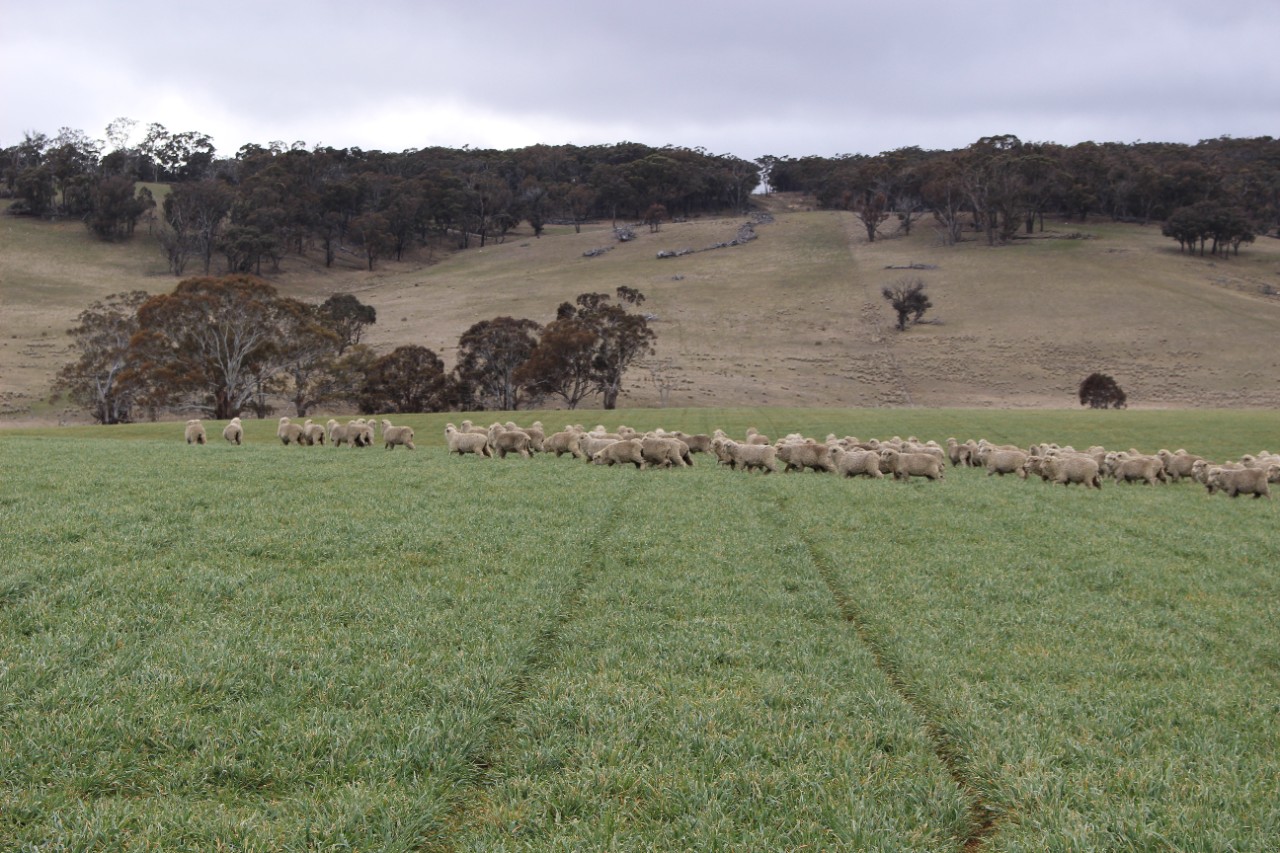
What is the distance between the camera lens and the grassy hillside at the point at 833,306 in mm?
82938

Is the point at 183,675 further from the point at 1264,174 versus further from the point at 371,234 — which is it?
the point at 1264,174

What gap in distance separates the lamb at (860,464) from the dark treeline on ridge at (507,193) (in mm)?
125070

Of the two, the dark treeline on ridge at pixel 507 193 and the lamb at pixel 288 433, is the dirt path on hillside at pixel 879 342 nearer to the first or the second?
the dark treeline on ridge at pixel 507 193


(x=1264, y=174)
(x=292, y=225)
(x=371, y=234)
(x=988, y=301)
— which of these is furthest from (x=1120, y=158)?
(x=292, y=225)

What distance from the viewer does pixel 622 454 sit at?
2173 centimetres

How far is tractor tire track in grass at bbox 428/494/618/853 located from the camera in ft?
17.5

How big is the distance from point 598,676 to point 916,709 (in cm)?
270

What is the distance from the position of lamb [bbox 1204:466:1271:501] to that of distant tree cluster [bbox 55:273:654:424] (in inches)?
2166

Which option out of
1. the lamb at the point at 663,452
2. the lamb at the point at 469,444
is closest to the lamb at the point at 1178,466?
the lamb at the point at 663,452

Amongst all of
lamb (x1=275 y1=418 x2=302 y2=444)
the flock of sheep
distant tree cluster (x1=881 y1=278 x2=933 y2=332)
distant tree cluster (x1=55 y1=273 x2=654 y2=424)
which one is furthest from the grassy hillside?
the flock of sheep

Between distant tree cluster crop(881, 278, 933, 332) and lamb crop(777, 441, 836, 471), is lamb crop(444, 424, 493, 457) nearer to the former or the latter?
lamb crop(777, 441, 836, 471)

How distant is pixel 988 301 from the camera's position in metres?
113

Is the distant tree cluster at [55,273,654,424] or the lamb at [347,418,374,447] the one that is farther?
the distant tree cluster at [55,273,654,424]

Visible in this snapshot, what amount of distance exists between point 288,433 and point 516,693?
24.2 meters
